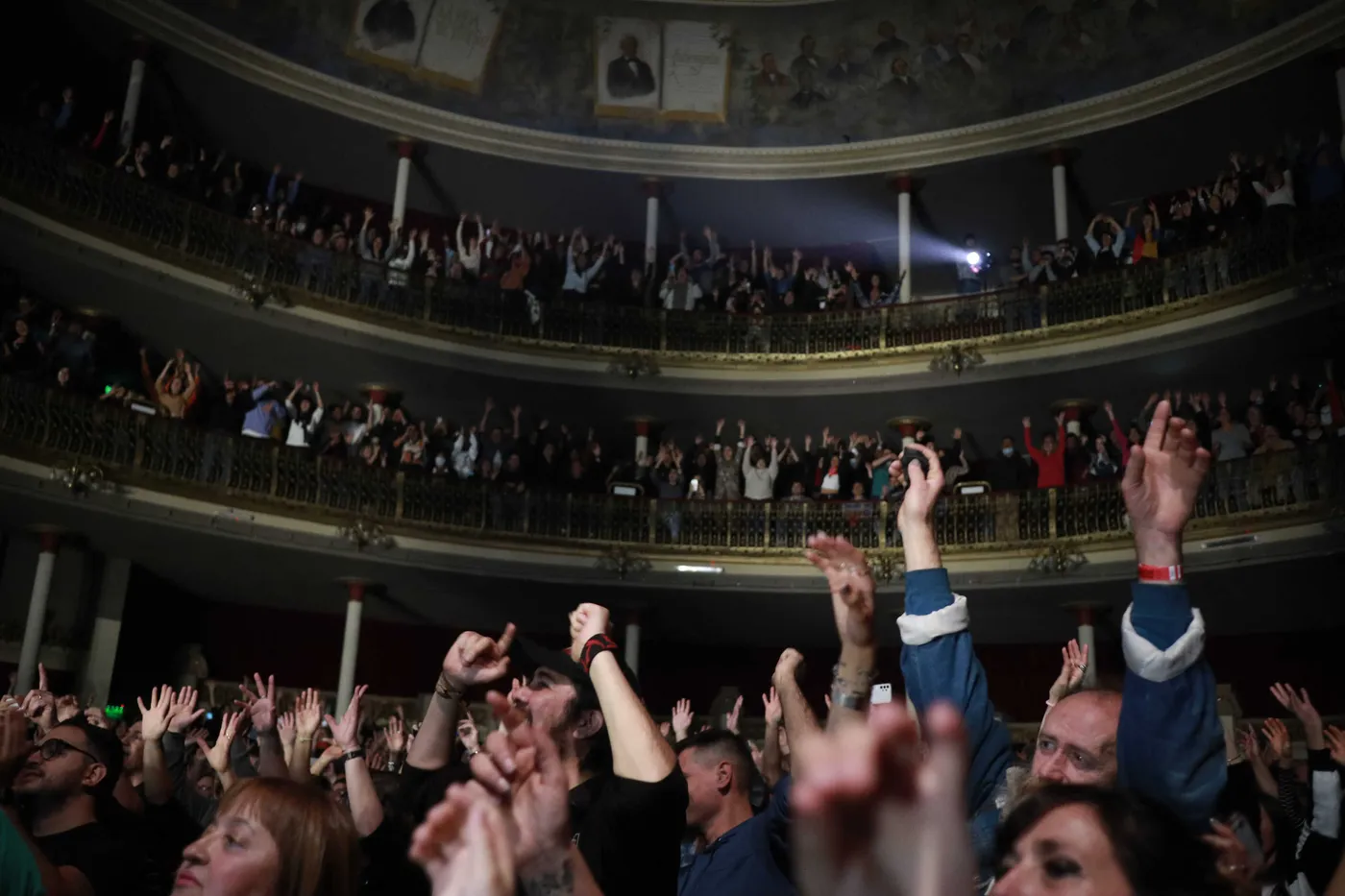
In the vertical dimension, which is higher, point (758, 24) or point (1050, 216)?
point (758, 24)

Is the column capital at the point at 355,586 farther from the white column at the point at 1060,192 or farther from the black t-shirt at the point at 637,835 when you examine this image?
the black t-shirt at the point at 637,835

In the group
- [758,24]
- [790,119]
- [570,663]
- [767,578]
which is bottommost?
[570,663]

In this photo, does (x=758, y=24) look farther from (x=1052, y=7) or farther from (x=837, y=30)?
(x=1052, y=7)

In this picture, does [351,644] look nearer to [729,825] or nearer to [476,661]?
[729,825]

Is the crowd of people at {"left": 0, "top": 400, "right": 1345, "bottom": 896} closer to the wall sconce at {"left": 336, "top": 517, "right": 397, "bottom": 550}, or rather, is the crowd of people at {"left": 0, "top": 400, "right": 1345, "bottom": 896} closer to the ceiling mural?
the wall sconce at {"left": 336, "top": 517, "right": 397, "bottom": 550}

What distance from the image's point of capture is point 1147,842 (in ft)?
6.40

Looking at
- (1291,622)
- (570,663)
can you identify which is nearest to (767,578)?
(1291,622)

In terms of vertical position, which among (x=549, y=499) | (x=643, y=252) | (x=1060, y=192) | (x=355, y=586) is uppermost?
(x=1060, y=192)

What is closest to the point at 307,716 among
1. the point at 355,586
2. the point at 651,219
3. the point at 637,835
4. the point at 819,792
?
the point at 637,835

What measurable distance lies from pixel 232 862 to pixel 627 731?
2.81 ft

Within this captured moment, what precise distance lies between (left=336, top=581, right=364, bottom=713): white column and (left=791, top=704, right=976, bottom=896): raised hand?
1484cm

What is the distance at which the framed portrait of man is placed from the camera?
19844 mm

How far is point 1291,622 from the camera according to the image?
1540cm

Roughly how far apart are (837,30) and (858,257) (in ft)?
12.1
